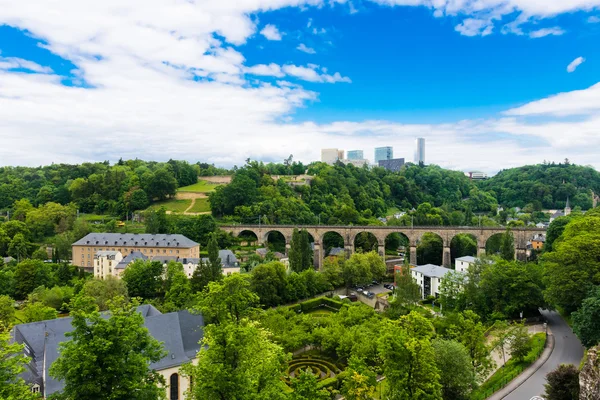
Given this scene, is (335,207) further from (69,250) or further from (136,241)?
(69,250)

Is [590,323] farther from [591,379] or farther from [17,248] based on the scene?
[17,248]

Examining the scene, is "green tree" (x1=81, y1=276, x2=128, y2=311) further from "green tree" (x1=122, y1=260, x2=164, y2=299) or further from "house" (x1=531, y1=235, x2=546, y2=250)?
"house" (x1=531, y1=235, x2=546, y2=250)

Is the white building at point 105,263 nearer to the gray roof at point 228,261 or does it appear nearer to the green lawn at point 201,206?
the gray roof at point 228,261

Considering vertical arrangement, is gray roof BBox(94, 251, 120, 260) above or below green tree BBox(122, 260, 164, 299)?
above

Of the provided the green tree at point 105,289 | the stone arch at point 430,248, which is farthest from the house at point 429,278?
the green tree at point 105,289

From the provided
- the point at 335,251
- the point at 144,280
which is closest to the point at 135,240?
the point at 144,280

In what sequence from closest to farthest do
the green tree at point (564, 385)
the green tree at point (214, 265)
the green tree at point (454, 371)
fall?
the green tree at point (564, 385)
the green tree at point (454, 371)
the green tree at point (214, 265)

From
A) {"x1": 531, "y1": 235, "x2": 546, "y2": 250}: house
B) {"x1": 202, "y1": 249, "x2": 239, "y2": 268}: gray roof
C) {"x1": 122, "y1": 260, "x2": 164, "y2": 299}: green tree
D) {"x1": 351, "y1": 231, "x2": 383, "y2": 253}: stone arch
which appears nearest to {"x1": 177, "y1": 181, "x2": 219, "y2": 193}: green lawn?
{"x1": 351, "y1": 231, "x2": 383, "y2": 253}: stone arch
